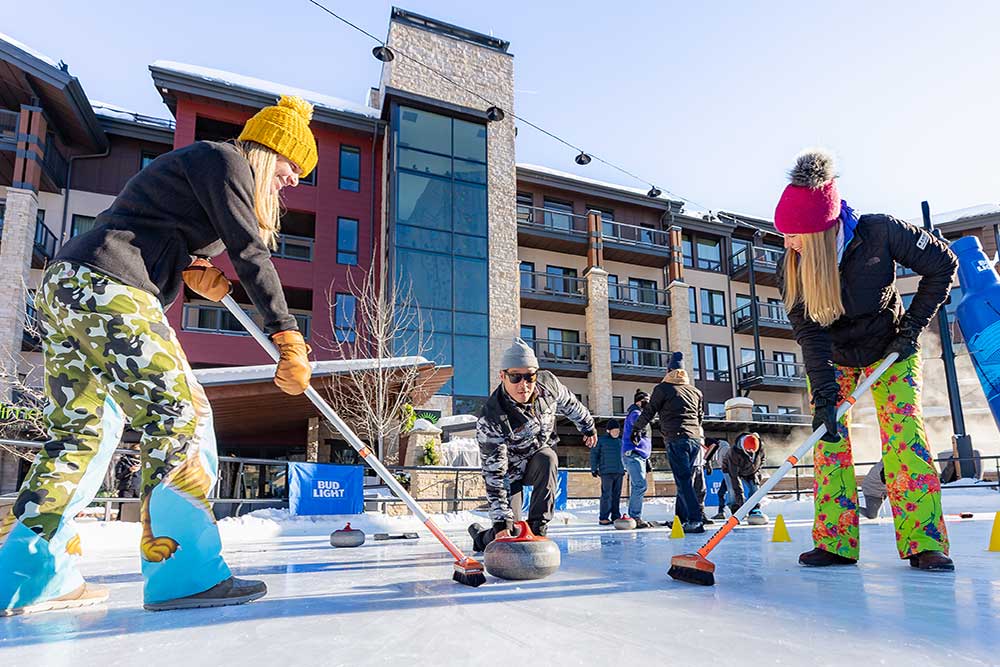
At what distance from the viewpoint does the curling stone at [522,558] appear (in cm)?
290

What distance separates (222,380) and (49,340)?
9.03 metres

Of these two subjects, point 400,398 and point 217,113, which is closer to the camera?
point 400,398

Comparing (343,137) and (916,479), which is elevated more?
(343,137)

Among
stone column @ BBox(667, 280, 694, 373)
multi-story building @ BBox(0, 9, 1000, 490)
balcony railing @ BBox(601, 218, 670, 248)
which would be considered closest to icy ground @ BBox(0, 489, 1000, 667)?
multi-story building @ BBox(0, 9, 1000, 490)

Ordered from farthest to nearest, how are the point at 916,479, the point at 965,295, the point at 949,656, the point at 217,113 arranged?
the point at 217,113, the point at 965,295, the point at 916,479, the point at 949,656

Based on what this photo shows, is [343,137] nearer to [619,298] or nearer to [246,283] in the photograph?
[619,298]

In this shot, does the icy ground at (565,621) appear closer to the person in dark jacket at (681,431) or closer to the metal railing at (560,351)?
the person in dark jacket at (681,431)

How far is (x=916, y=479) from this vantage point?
119 inches

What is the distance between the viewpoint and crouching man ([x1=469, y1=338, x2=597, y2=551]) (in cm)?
400

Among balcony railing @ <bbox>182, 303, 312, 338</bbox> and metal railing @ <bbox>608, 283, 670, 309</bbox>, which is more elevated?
metal railing @ <bbox>608, 283, 670, 309</bbox>

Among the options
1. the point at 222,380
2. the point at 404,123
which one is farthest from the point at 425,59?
the point at 222,380

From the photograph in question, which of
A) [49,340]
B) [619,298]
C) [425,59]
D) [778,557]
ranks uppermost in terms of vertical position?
[425,59]

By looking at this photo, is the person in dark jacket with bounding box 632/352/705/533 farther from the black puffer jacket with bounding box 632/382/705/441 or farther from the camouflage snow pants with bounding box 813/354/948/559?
the camouflage snow pants with bounding box 813/354/948/559

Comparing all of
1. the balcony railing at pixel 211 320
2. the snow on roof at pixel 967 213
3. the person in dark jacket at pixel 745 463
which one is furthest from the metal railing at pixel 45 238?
the snow on roof at pixel 967 213
